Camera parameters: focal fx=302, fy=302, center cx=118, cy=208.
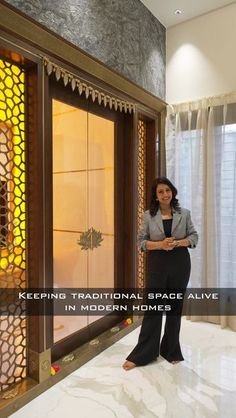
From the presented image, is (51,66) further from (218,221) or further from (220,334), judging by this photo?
(220,334)

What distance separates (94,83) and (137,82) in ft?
2.04

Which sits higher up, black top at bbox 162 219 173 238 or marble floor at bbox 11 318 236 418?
black top at bbox 162 219 173 238

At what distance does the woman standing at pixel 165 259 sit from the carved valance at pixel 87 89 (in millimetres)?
851

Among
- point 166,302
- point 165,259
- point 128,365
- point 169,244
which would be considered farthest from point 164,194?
point 128,365

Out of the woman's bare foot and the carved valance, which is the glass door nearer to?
the carved valance

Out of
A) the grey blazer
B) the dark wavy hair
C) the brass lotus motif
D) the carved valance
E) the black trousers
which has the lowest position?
the black trousers

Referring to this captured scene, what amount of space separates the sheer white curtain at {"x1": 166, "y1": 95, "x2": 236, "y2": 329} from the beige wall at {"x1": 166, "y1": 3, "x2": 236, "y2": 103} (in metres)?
0.18

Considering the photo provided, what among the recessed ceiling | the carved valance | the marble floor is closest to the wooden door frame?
the carved valance

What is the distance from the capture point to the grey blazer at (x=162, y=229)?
2287 mm

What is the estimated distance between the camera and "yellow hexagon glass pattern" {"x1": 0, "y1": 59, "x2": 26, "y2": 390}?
1868 millimetres

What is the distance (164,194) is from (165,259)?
0.49m

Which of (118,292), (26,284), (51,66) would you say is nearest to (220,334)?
(118,292)

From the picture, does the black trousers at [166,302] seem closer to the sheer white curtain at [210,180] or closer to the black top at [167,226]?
the black top at [167,226]

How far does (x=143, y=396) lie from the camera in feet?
6.46
